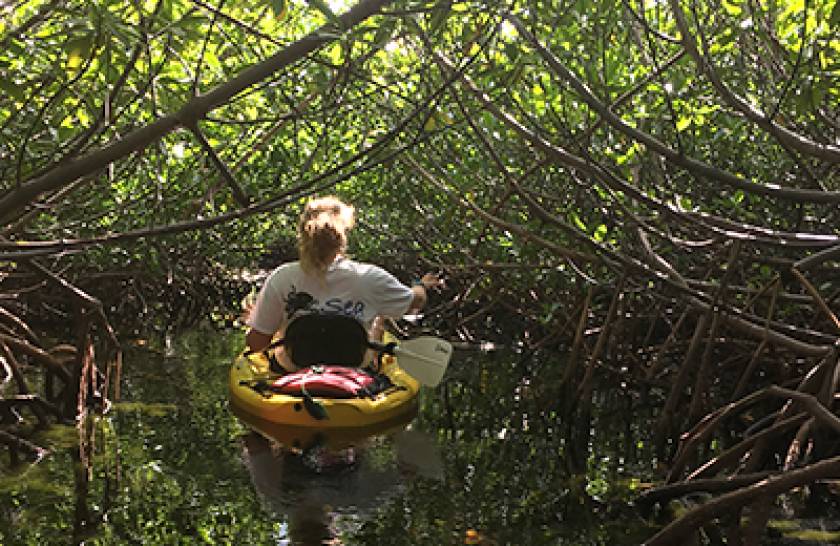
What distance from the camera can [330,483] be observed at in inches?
196

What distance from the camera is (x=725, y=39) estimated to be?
11.0 ft

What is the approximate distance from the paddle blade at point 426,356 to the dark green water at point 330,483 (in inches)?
12.0

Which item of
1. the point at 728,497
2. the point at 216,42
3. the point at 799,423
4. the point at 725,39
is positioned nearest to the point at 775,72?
the point at 725,39

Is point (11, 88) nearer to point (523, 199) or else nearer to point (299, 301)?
point (523, 199)

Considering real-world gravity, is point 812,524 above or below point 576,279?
below

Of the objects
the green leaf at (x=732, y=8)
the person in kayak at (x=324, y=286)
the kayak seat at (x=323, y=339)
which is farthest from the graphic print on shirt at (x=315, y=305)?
the green leaf at (x=732, y=8)

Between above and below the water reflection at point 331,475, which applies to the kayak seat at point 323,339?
above

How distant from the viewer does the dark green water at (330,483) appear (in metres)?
4.30

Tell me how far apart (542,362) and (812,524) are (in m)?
5.42

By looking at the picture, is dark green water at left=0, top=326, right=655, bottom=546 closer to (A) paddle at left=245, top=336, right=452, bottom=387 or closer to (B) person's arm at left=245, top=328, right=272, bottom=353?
(A) paddle at left=245, top=336, right=452, bottom=387

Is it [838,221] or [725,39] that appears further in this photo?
[838,221]

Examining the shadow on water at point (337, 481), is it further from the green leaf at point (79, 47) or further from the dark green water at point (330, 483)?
the green leaf at point (79, 47)

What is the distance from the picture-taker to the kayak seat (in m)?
6.33

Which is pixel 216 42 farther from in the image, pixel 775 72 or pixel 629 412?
pixel 629 412
